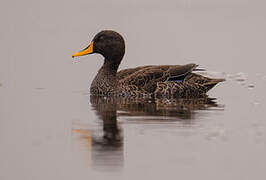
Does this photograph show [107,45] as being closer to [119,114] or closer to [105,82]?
[105,82]

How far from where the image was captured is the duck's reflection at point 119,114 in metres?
7.27

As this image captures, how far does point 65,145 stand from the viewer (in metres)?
7.87

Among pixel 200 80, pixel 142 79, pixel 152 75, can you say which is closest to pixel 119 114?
pixel 142 79

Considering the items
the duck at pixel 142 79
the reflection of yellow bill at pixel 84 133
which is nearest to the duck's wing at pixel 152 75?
the duck at pixel 142 79

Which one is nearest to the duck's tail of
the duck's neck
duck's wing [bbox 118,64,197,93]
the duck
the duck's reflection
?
the duck

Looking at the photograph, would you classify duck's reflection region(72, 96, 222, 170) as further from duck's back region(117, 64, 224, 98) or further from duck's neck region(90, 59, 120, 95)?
duck's back region(117, 64, 224, 98)

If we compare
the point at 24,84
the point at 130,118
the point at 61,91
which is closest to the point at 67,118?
the point at 130,118

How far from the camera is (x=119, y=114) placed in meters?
10.3

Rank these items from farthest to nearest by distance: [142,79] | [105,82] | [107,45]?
1. [107,45]
2. [105,82]
3. [142,79]

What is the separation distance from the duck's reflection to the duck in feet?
1.34

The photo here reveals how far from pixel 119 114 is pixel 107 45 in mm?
3711

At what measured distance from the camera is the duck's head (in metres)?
13.7

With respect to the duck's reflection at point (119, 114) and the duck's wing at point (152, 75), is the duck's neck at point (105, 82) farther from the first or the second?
the duck's reflection at point (119, 114)

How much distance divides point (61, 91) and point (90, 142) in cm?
633
